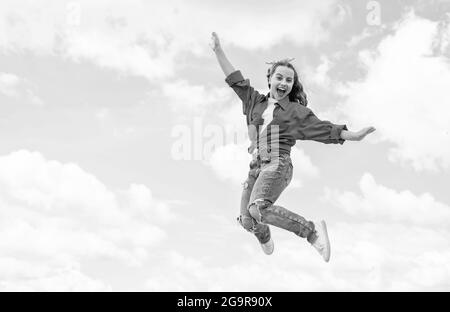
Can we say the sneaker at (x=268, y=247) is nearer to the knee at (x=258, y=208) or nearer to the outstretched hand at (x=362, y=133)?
the knee at (x=258, y=208)

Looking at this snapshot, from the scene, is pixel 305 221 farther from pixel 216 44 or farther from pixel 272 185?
pixel 216 44

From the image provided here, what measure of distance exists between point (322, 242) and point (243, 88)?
2.47 metres

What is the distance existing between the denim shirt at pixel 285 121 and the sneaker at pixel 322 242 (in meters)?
1.14

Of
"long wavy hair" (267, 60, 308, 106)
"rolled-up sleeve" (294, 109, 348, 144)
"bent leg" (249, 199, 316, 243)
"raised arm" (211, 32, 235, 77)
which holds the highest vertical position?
"raised arm" (211, 32, 235, 77)

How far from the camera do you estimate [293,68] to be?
7.48 meters

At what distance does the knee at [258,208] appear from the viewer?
6.87m

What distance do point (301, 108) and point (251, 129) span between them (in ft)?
2.50

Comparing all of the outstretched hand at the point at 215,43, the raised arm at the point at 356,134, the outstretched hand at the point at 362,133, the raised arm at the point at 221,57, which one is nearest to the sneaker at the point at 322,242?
the raised arm at the point at 356,134

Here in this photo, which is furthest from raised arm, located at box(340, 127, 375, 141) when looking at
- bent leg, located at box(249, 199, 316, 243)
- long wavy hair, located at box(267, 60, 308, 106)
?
bent leg, located at box(249, 199, 316, 243)

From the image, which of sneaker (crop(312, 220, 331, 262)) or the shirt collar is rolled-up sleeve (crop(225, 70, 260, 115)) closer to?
the shirt collar

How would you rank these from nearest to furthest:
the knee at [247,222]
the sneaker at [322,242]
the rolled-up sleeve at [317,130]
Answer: the rolled-up sleeve at [317,130]
the sneaker at [322,242]
the knee at [247,222]

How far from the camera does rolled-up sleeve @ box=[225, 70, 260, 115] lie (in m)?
7.60
